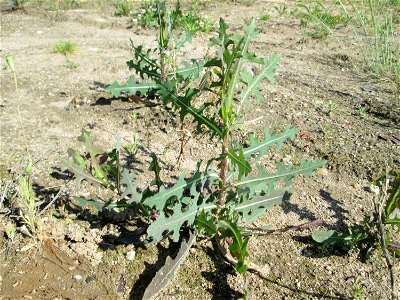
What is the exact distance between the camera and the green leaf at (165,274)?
1847mm

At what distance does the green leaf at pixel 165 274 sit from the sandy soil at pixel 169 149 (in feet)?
0.28

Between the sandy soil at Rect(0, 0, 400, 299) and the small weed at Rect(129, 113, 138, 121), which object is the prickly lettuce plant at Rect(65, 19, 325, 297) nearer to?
the sandy soil at Rect(0, 0, 400, 299)

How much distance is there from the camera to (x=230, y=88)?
173cm

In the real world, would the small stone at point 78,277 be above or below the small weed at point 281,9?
below

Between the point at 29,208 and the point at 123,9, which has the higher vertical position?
the point at 123,9

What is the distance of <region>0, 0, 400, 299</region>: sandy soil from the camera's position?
1977 mm

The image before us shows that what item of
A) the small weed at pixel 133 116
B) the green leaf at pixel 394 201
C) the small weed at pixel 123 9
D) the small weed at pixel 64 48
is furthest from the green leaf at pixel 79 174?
the small weed at pixel 123 9

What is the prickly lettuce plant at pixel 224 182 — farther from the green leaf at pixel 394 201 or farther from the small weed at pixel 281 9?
the small weed at pixel 281 9

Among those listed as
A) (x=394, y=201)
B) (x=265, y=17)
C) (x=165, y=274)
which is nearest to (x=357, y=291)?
(x=394, y=201)

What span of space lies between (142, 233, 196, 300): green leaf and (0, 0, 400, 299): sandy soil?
0.28ft

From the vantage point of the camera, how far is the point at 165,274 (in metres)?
1.88

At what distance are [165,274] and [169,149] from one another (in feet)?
3.85

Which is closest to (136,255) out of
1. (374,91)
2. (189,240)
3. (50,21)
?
(189,240)

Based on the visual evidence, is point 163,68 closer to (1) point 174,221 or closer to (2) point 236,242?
(1) point 174,221
